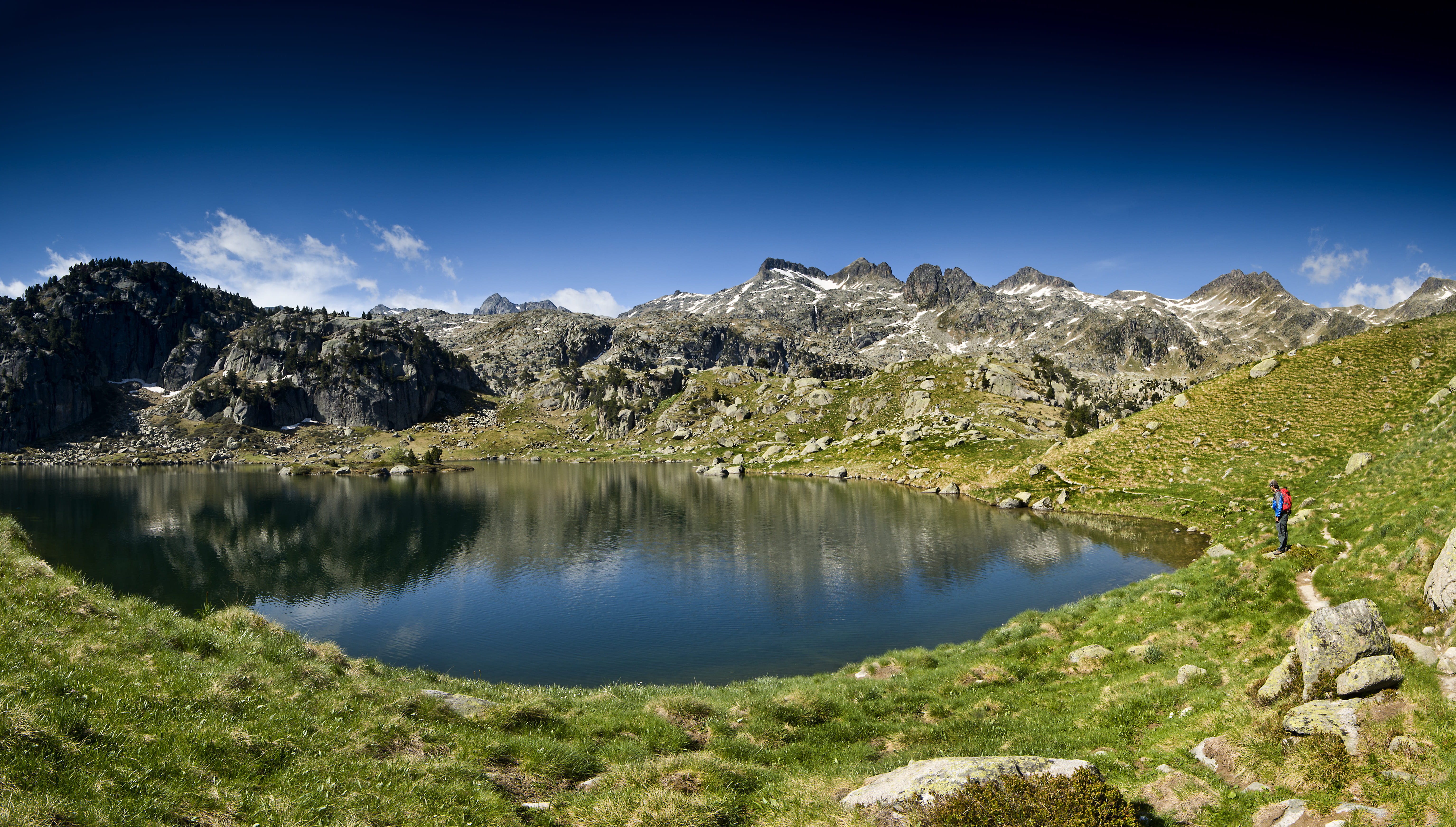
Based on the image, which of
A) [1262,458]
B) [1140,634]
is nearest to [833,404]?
[1262,458]

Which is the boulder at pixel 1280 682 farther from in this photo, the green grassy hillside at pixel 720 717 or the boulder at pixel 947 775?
the boulder at pixel 947 775

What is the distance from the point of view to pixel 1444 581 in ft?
45.1

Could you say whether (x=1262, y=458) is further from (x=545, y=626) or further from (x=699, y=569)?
(x=545, y=626)

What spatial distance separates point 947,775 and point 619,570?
43266mm

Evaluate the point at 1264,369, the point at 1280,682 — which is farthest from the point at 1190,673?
the point at 1264,369

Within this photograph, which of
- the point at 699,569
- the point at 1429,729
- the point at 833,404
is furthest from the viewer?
the point at 833,404

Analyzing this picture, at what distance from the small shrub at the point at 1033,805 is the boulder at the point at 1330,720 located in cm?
437

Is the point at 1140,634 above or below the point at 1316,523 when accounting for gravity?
below

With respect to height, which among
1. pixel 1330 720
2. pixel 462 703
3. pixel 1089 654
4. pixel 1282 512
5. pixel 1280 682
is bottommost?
pixel 1089 654

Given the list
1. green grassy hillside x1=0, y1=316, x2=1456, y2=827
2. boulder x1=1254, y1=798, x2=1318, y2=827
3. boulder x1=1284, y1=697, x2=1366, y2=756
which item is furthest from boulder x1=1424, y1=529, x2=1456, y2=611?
boulder x1=1254, y1=798, x2=1318, y2=827

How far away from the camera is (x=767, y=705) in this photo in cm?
1775

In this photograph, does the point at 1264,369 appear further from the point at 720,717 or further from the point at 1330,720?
the point at 720,717

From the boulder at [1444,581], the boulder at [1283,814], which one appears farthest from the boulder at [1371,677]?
the boulder at [1444,581]

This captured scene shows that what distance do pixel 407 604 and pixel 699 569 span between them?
21.4 meters
